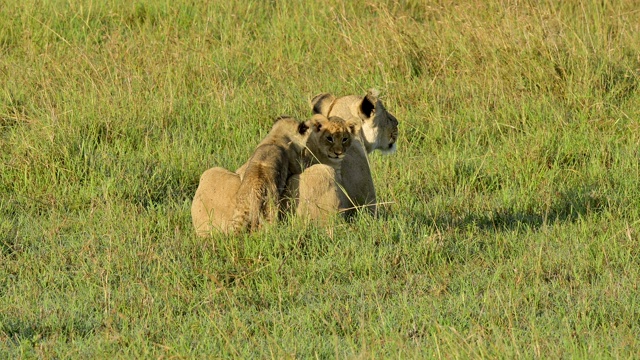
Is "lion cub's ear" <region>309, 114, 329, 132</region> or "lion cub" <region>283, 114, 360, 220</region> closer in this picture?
"lion cub" <region>283, 114, 360, 220</region>

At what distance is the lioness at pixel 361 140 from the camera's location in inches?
237

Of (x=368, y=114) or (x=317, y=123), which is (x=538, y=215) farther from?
(x=317, y=123)

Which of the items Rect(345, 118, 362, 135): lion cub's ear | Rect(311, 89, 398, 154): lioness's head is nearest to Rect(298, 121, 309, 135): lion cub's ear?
Rect(345, 118, 362, 135): lion cub's ear

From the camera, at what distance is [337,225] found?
5719 millimetres

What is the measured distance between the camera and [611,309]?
4.87 meters

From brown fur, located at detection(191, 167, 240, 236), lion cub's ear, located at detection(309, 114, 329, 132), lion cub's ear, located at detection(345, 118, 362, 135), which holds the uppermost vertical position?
lion cub's ear, located at detection(309, 114, 329, 132)

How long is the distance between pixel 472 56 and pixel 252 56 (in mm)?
1816

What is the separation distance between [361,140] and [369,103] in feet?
0.73

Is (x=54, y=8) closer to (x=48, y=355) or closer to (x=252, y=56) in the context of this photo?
(x=252, y=56)

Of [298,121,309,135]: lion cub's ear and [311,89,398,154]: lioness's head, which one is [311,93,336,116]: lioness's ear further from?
[298,121,309,135]: lion cub's ear

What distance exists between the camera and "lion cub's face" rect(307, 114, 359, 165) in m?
5.88

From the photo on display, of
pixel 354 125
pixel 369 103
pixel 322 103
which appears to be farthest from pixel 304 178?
pixel 322 103

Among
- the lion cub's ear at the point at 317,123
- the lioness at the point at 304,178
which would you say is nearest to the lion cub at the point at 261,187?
the lioness at the point at 304,178

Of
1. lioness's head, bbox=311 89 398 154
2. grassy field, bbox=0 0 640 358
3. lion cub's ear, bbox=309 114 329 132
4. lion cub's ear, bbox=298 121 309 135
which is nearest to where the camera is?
grassy field, bbox=0 0 640 358
